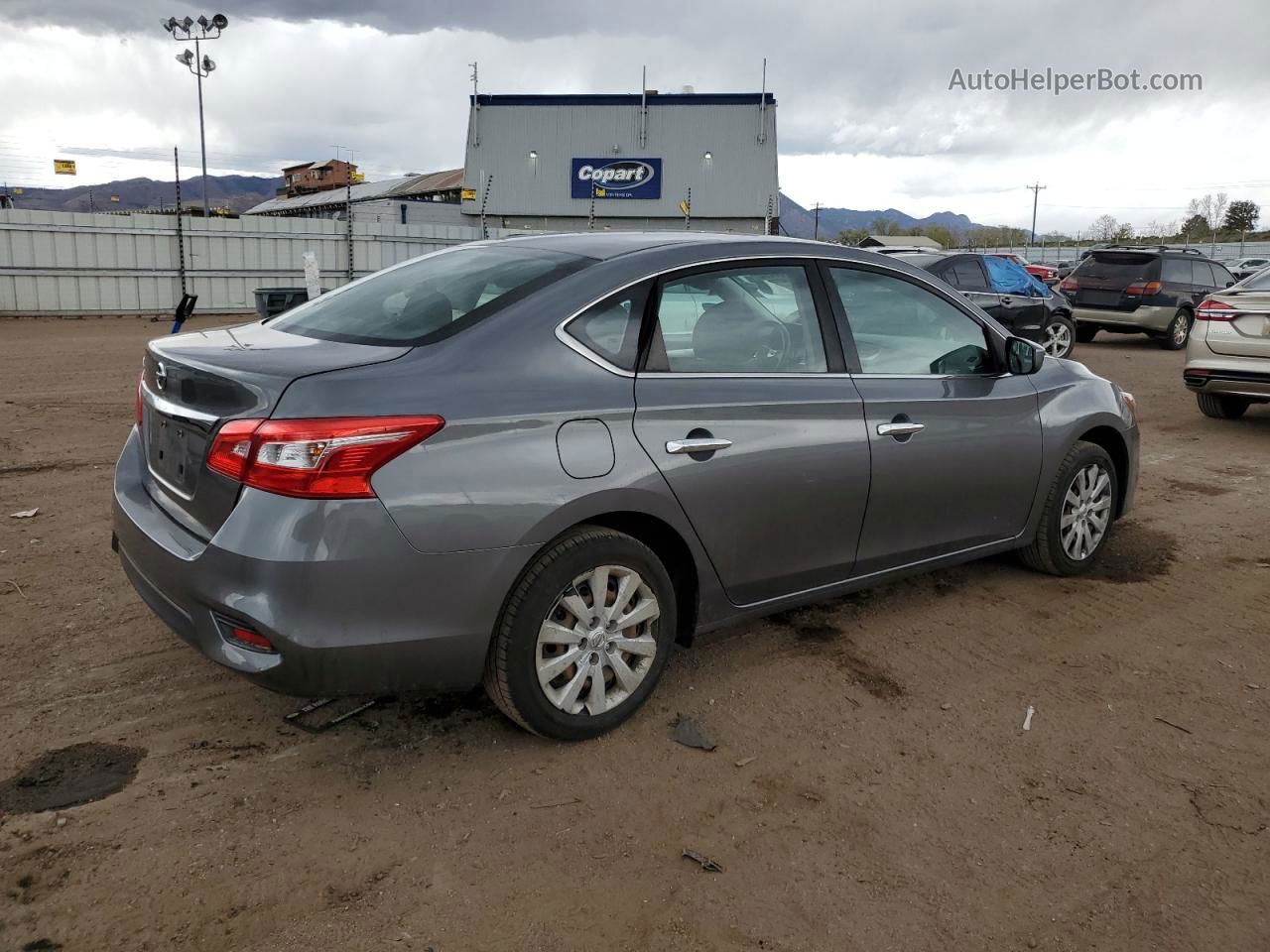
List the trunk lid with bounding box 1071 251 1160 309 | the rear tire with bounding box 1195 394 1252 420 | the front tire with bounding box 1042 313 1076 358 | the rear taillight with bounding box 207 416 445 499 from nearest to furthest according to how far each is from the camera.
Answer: the rear taillight with bounding box 207 416 445 499, the rear tire with bounding box 1195 394 1252 420, the front tire with bounding box 1042 313 1076 358, the trunk lid with bounding box 1071 251 1160 309

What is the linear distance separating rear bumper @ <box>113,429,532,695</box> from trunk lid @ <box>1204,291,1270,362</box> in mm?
8287

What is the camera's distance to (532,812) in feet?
9.84

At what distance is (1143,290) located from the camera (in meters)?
16.9

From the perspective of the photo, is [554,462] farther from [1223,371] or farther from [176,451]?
[1223,371]

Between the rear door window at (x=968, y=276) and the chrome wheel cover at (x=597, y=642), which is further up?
the rear door window at (x=968, y=276)

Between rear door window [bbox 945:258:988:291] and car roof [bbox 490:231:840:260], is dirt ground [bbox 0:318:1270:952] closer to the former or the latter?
car roof [bbox 490:231:840:260]

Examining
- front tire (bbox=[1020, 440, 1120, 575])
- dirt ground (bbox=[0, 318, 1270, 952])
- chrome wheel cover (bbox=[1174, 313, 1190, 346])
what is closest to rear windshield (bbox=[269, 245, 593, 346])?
dirt ground (bbox=[0, 318, 1270, 952])

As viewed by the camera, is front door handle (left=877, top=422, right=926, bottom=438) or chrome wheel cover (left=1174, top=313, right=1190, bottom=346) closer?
front door handle (left=877, top=422, right=926, bottom=438)

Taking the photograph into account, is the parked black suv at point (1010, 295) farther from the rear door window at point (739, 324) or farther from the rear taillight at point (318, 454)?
the rear taillight at point (318, 454)

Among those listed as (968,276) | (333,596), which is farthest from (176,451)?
(968,276)

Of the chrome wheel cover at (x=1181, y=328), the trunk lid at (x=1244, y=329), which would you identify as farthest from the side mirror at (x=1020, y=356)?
the chrome wheel cover at (x=1181, y=328)

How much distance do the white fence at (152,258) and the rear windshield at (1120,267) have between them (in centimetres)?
1394

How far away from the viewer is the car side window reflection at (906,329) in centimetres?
410

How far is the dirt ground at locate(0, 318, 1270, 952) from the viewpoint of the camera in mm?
2553
